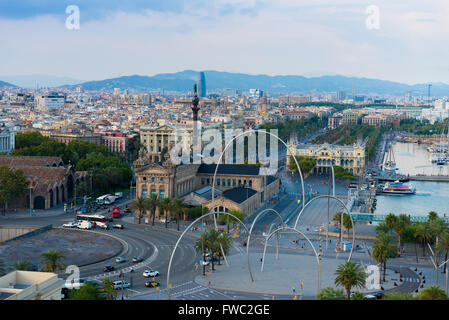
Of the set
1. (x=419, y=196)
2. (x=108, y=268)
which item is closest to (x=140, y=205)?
(x=108, y=268)

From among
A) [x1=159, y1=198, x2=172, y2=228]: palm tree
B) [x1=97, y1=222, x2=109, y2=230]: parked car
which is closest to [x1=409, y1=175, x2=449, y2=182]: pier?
[x1=159, y1=198, x2=172, y2=228]: palm tree

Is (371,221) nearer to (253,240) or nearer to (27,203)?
(253,240)

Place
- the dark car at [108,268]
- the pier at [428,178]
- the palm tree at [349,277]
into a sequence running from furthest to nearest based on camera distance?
the pier at [428,178] → the dark car at [108,268] → the palm tree at [349,277]

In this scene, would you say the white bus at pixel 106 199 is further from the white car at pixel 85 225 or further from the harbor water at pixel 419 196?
the harbor water at pixel 419 196

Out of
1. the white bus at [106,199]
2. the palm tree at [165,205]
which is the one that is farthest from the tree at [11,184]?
the palm tree at [165,205]

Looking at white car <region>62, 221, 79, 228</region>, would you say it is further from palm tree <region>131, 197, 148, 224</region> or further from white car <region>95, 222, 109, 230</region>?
palm tree <region>131, 197, 148, 224</region>

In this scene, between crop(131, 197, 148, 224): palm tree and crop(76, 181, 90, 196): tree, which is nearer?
crop(131, 197, 148, 224): palm tree
